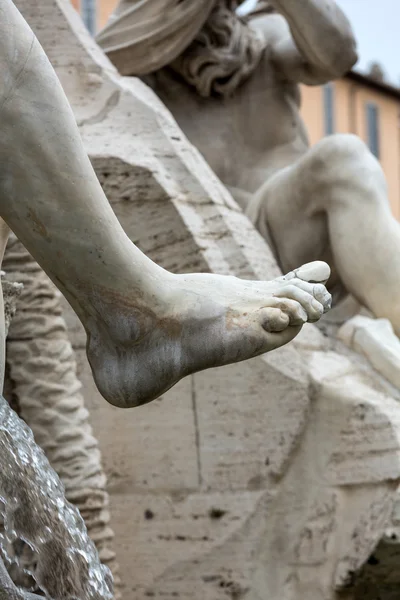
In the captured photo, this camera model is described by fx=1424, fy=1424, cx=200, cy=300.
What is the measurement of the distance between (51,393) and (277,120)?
1.72m

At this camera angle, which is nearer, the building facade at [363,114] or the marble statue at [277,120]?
the marble statue at [277,120]

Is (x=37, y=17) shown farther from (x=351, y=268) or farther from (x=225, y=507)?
(x=225, y=507)

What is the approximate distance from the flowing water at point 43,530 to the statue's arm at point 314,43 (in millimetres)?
2342

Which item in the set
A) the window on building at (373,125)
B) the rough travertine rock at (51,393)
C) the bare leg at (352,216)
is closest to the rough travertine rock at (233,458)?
the bare leg at (352,216)

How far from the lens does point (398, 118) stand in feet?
68.7

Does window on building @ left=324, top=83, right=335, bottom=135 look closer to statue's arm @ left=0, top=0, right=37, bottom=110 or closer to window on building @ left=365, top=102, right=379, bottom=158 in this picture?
window on building @ left=365, top=102, right=379, bottom=158

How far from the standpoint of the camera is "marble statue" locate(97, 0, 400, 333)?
12.9 feet

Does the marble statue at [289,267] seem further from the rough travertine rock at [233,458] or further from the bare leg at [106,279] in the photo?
the bare leg at [106,279]

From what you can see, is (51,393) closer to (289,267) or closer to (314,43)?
(289,267)

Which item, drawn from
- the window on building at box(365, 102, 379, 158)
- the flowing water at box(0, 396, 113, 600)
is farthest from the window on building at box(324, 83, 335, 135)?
the flowing water at box(0, 396, 113, 600)

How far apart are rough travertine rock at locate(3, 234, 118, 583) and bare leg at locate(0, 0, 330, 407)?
72 centimetres

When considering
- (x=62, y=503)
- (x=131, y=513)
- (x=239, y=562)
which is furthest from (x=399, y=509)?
(x=62, y=503)

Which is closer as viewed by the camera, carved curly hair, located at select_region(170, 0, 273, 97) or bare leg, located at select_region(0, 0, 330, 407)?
bare leg, located at select_region(0, 0, 330, 407)

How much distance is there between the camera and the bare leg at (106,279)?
7.53 ft
